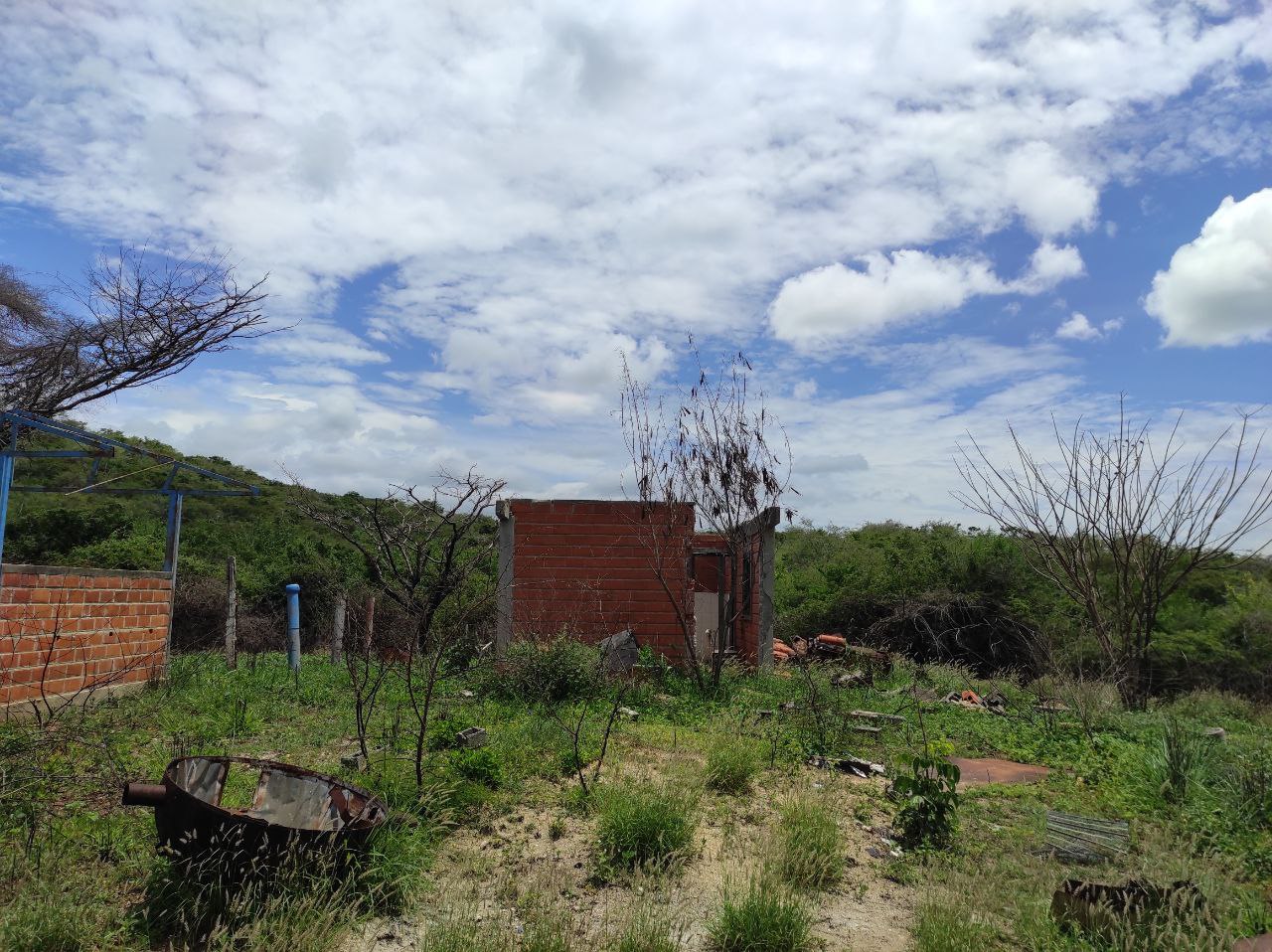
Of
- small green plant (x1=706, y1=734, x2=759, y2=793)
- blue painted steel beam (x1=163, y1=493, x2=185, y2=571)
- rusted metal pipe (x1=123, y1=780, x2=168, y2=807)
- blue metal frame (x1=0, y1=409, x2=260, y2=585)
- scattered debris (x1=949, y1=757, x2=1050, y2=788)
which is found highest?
blue metal frame (x1=0, y1=409, x2=260, y2=585)

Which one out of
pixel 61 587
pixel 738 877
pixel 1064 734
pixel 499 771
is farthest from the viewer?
pixel 1064 734

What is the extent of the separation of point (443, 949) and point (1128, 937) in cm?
269

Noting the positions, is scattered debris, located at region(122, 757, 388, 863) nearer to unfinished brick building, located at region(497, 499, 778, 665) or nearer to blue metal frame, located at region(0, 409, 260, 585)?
blue metal frame, located at region(0, 409, 260, 585)

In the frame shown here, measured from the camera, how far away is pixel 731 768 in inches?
234

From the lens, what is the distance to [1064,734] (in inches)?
316

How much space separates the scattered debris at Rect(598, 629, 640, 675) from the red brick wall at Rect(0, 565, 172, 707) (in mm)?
4677

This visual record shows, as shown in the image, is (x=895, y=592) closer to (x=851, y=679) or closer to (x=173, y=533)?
(x=851, y=679)

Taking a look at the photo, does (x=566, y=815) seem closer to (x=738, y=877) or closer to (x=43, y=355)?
(x=738, y=877)

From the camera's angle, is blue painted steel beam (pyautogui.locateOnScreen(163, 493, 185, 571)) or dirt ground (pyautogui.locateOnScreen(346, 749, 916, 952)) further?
blue painted steel beam (pyautogui.locateOnScreen(163, 493, 185, 571))

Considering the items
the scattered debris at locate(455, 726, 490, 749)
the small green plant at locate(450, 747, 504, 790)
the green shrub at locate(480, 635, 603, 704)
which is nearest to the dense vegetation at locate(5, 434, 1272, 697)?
the green shrub at locate(480, 635, 603, 704)

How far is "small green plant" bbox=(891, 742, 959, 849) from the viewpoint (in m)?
5.17

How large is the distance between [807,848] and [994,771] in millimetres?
3092

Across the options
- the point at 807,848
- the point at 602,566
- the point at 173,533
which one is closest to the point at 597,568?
the point at 602,566

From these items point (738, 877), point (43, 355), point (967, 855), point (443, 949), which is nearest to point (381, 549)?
point (443, 949)
